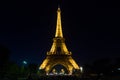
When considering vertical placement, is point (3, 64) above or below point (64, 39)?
below

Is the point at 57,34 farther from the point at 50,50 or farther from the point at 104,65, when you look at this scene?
the point at 104,65

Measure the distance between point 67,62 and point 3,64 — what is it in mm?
38718

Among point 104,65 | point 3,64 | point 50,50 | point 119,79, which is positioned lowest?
point 119,79

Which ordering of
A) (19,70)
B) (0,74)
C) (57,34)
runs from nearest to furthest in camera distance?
1. (0,74)
2. (19,70)
3. (57,34)

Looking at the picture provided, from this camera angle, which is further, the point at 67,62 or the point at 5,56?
the point at 67,62

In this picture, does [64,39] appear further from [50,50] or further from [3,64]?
[3,64]

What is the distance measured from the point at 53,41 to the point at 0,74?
38.4m

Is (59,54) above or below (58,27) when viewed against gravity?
below

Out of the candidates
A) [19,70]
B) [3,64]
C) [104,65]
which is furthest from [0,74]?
[104,65]

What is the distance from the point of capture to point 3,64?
171 ft

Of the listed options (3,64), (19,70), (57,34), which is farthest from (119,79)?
(57,34)

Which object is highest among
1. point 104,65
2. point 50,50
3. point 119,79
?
point 50,50

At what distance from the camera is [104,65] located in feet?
250

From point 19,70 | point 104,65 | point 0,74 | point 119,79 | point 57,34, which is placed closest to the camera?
point 119,79
